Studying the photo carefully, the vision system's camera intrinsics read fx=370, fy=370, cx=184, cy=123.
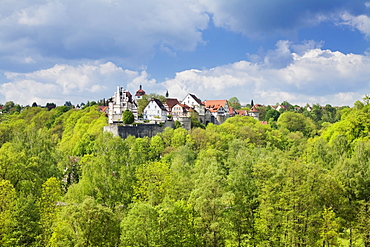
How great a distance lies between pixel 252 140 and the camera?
233ft

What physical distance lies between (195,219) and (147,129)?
45.7m

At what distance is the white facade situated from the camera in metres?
72.9

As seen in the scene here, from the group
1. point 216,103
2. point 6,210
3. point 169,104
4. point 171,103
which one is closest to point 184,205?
point 6,210

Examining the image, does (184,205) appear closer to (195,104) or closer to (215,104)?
(195,104)

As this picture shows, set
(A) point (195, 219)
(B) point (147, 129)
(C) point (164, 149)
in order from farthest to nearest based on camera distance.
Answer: (B) point (147, 129) → (C) point (164, 149) → (A) point (195, 219)

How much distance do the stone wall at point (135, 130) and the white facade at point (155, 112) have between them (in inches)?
134

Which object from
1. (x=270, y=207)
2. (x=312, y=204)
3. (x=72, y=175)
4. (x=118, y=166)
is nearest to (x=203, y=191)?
(x=270, y=207)

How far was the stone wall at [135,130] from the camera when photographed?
66.2 m

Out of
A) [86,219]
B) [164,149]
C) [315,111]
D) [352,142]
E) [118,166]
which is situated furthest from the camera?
[315,111]

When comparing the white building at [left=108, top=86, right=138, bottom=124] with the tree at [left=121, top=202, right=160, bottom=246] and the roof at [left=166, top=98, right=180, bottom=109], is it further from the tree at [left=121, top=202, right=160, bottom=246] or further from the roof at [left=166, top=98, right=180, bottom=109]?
the tree at [left=121, top=202, right=160, bottom=246]

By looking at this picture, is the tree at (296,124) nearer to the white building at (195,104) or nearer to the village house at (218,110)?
the village house at (218,110)

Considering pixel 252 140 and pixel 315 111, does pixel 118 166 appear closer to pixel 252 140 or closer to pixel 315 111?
pixel 252 140

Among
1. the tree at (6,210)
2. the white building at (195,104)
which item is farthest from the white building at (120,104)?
the tree at (6,210)

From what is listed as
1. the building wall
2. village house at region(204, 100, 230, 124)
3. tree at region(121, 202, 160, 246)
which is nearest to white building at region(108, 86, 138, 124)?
the building wall
